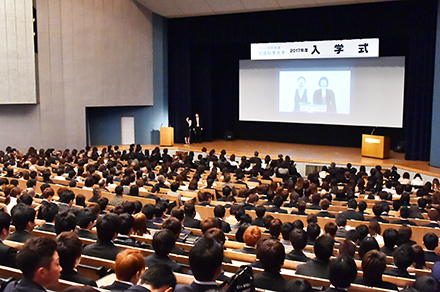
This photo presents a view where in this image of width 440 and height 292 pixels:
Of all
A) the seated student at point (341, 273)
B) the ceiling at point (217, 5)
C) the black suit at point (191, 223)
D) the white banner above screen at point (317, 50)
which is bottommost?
the black suit at point (191, 223)

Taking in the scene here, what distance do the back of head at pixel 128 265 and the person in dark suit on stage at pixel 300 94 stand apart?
14.3 m

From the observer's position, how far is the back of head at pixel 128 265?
3.07 meters

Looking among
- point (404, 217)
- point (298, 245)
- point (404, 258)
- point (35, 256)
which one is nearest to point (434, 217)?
point (404, 217)

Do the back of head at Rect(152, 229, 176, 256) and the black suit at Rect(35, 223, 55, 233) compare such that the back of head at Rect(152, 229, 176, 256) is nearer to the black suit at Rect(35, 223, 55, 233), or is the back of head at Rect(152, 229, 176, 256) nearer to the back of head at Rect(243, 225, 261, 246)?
the back of head at Rect(243, 225, 261, 246)

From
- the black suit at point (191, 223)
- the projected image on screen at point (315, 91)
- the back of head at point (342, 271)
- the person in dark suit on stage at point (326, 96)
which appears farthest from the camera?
the person in dark suit on stage at point (326, 96)

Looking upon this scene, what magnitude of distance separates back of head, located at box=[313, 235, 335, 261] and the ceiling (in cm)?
1203

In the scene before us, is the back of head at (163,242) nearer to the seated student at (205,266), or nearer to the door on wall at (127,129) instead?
the seated student at (205,266)

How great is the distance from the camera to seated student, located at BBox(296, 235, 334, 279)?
3.96 metres

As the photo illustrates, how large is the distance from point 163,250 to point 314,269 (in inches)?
50.9

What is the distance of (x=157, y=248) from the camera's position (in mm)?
3832

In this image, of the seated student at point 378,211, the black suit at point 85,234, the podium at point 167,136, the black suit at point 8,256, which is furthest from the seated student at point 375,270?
the podium at point 167,136

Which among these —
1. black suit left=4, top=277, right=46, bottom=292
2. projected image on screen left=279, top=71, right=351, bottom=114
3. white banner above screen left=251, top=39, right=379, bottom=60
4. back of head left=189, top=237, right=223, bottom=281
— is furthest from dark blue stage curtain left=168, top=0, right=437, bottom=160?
black suit left=4, top=277, right=46, bottom=292

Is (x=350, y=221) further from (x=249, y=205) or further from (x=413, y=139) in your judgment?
(x=413, y=139)

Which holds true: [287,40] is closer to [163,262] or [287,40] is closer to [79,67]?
[79,67]
